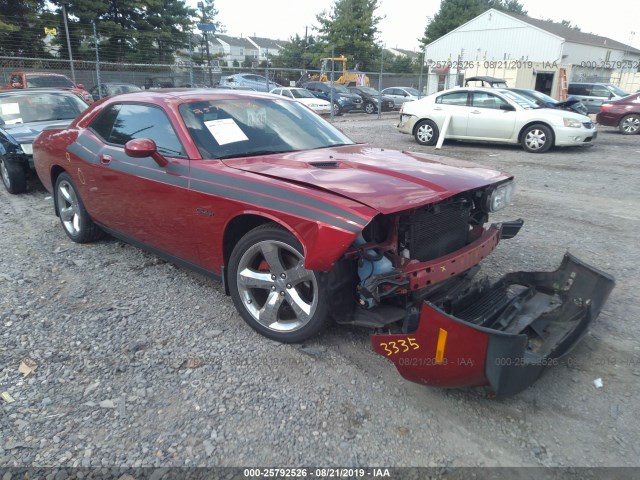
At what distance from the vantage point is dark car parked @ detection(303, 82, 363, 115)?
23.5 m

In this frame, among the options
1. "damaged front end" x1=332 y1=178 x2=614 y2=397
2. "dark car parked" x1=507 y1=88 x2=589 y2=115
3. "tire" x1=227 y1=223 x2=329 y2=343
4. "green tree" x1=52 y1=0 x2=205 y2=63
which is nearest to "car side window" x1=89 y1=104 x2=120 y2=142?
"tire" x1=227 y1=223 x2=329 y2=343

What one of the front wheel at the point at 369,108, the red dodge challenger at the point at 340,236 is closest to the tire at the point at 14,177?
the red dodge challenger at the point at 340,236

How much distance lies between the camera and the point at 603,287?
115 inches

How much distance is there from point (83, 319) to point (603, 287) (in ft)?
11.6

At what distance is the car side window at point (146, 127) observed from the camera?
3.57 metres

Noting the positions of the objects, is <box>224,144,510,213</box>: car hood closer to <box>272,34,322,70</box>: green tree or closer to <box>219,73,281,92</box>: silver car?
<box>219,73,281,92</box>: silver car

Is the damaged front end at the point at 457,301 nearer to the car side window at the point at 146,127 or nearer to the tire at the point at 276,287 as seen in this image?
the tire at the point at 276,287

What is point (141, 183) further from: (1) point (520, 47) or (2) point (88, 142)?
(1) point (520, 47)

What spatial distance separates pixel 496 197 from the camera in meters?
3.20

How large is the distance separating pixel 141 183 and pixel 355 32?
4421cm

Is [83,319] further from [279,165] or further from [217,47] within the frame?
[217,47]

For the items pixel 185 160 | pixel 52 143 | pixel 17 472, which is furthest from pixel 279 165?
pixel 52 143

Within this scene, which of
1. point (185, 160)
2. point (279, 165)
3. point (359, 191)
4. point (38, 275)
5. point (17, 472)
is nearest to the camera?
Result: point (17, 472)

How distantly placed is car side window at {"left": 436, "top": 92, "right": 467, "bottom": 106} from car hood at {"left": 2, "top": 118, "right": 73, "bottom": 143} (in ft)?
29.3
